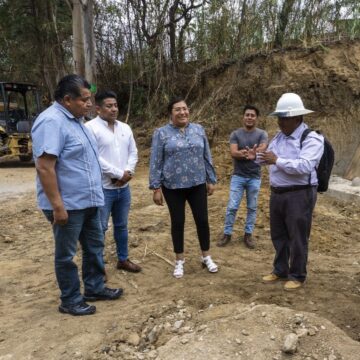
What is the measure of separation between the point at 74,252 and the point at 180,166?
1.27 meters

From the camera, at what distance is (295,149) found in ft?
12.4

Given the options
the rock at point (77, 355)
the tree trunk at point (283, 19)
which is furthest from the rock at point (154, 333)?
the tree trunk at point (283, 19)

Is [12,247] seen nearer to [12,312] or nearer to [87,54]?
[12,312]

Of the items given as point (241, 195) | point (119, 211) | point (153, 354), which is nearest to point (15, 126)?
point (241, 195)

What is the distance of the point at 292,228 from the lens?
392 centimetres

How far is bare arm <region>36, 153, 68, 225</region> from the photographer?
10.5ft

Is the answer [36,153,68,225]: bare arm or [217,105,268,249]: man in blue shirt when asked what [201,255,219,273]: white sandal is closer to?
[217,105,268,249]: man in blue shirt

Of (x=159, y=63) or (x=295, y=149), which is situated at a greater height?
(x=159, y=63)

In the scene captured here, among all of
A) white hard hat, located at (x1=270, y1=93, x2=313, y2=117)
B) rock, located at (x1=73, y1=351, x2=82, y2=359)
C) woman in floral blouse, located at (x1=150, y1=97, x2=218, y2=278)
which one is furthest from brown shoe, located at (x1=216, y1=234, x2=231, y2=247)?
rock, located at (x1=73, y1=351, x2=82, y2=359)

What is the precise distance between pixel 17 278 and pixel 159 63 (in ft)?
32.1

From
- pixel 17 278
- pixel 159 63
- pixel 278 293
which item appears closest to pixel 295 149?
A: pixel 278 293

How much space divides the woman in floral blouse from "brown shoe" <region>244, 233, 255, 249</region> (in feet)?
4.27

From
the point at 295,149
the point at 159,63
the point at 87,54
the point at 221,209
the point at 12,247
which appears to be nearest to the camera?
the point at 295,149

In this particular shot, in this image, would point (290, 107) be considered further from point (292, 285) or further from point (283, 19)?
point (283, 19)
